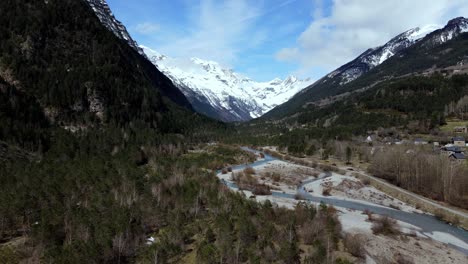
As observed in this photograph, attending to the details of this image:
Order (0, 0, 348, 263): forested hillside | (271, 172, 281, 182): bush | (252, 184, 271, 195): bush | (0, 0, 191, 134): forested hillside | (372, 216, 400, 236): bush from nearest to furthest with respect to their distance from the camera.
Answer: (0, 0, 348, 263): forested hillside → (372, 216, 400, 236): bush → (252, 184, 271, 195): bush → (271, 172, 281, 182): bush → (0, 0, 191, 134): forested hillside

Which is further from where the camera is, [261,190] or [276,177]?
[276,177]

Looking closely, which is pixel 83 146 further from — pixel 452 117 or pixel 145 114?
pixel 452 117

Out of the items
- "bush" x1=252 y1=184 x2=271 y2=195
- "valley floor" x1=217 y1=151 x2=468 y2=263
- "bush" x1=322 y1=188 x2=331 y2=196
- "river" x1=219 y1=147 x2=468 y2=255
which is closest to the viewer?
"valley floor" x1=217 y1=151 x2=468 y2=263

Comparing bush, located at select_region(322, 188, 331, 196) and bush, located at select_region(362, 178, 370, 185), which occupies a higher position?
bush, located at select_region(362, 178, 370, 185)

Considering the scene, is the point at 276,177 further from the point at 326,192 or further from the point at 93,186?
the point at 93,186

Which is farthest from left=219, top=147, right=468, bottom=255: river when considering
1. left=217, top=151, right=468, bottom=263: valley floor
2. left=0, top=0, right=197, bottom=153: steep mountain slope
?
left=0, top=0, right=197, bottom=153: steep mountain slope

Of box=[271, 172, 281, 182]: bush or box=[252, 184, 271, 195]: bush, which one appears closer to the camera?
box=[252, 184, 271, 195]: bush

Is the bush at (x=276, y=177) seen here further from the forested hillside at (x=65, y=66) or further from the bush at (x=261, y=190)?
the forested hillside at (x=65, y=66)

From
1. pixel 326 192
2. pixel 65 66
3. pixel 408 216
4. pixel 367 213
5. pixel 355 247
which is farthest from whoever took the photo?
pixel 65 66

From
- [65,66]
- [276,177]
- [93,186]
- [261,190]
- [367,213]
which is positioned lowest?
[367,213]

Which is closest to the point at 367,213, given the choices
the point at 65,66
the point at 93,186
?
the point at 93,186

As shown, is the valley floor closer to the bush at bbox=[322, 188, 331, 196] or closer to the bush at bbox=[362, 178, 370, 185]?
the bush at bbox=[322, 188, 331, 196]
